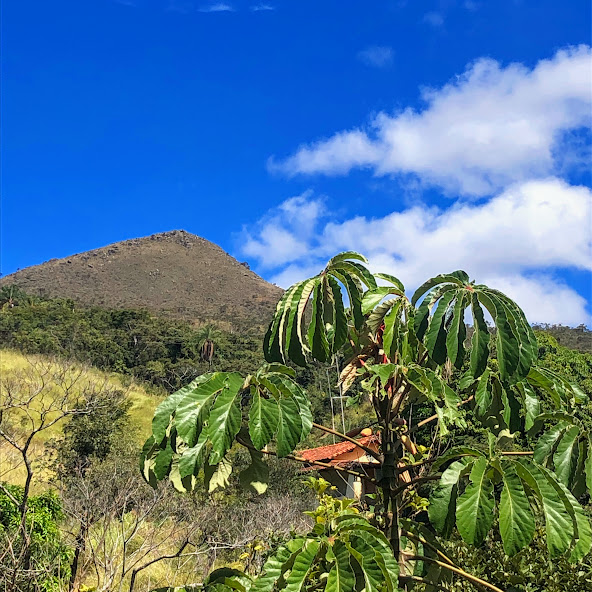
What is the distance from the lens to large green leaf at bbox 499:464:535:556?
1312 mm

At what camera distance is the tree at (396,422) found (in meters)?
1.39

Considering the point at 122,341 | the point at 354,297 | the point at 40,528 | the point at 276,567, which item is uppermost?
the point at 122,341

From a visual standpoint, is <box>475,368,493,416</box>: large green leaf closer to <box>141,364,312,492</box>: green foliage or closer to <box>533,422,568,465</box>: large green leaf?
<box>533,422,568,465</box>: large green leaf

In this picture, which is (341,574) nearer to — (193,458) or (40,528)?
(193,458)

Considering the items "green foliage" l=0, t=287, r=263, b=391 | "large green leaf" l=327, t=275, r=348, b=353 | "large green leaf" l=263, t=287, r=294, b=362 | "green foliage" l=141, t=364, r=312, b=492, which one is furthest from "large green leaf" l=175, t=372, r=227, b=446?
"green foliage" l=0, t=287, r=263, b=391

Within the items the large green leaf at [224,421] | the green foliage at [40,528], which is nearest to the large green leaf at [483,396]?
the large green leaf at [224,421]

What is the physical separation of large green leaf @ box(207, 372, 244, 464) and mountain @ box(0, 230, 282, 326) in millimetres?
61888

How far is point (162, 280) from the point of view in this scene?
85.6 meters

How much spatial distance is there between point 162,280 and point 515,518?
285 ft

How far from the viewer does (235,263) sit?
10069 centimetres

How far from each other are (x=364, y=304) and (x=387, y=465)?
0.58 metres

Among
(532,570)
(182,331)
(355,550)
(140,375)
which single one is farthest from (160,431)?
(182,331)

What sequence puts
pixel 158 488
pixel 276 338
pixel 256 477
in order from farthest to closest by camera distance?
pixel 158 488 → pixel 256 477 → pixel 276 338

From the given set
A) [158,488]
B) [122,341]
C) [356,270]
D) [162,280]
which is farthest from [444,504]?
[162,280]
